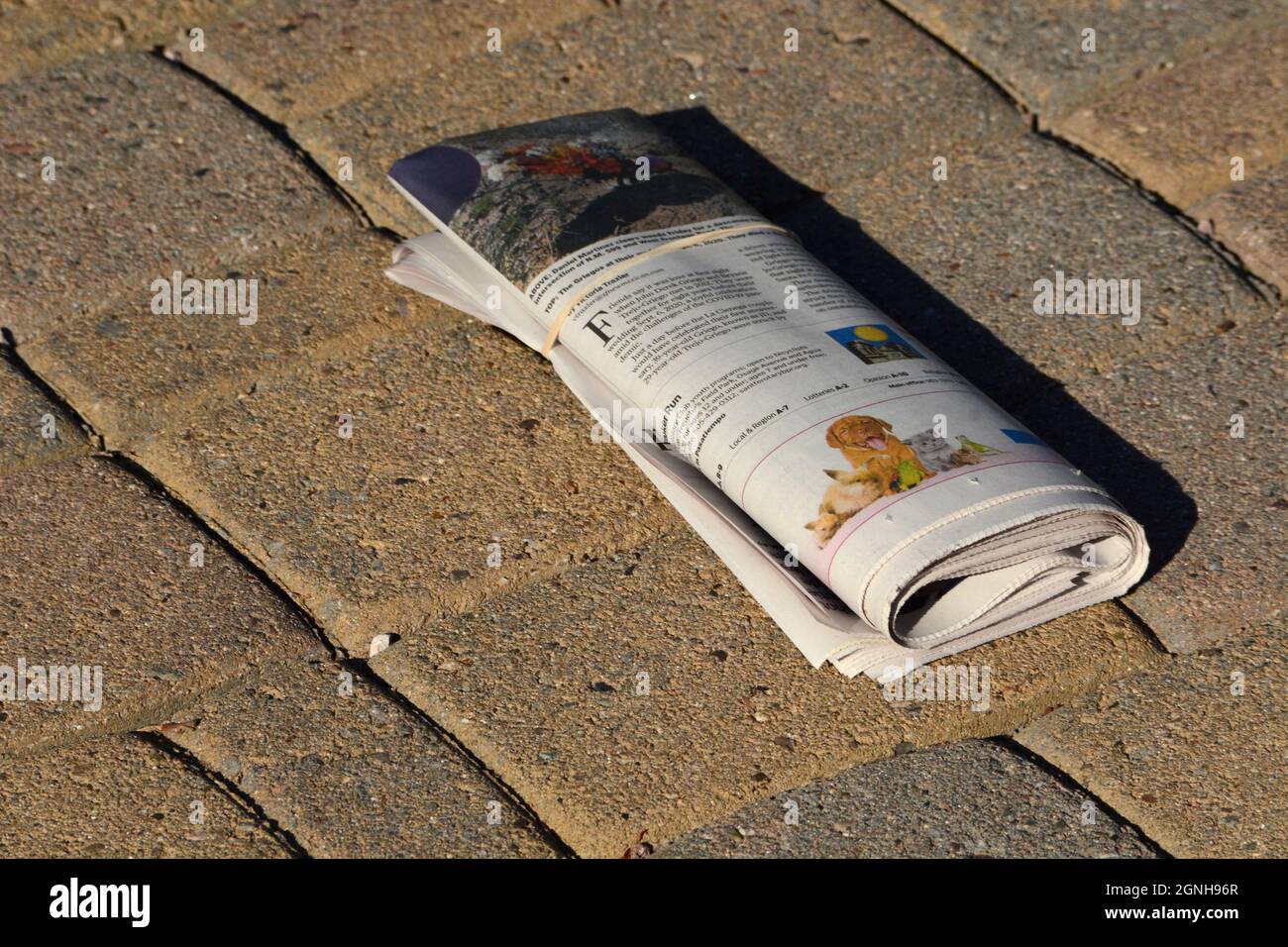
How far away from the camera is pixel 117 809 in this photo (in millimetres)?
1279

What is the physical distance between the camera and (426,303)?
1.73 metres

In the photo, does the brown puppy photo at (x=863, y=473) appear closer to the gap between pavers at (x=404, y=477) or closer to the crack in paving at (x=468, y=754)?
the gap between pavers at (x=404, y=477)

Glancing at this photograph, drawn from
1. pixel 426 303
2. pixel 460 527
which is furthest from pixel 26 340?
pixel 460 527

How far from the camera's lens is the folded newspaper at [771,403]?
133cm

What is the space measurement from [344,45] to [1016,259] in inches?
36.8

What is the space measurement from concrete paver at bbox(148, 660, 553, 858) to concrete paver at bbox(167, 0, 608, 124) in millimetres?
879

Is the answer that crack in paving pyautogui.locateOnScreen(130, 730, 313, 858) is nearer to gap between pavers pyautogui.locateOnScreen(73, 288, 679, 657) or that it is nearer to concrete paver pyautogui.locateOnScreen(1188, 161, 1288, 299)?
gap between pavers pyautogui.locateOnScreen(73, 288, 679, 657)

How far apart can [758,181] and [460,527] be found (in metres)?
0.65

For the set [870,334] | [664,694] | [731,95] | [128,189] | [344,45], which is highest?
[344,45]

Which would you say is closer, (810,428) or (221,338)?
(810,428)

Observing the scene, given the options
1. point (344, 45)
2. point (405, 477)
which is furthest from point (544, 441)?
point (344, 45)

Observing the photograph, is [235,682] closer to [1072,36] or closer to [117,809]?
[117,809]

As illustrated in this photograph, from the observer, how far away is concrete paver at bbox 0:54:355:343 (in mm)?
1725

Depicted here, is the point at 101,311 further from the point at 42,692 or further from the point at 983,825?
the point at 983,825
